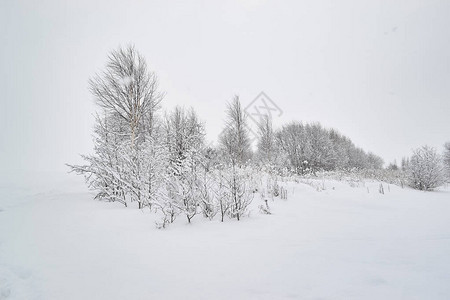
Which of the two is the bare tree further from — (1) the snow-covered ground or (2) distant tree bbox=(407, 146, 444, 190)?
(2) distant tree bbox=(407, 146, 444, 190)

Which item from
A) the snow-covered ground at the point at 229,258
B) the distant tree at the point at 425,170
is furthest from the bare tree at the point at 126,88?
the distant tree at the point at 425,170

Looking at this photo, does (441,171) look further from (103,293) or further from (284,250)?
(103,293)

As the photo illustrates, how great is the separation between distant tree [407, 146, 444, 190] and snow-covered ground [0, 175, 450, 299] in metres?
7.59

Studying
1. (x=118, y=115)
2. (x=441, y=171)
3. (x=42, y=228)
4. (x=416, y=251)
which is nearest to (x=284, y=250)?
(x=416, y=251)

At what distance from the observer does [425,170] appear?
9531 millimetres

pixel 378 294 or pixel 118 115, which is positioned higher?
pixel 118 115

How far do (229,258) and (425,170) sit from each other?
12451 mm

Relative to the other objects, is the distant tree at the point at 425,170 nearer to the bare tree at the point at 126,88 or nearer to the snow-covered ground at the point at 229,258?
the snow-covered ground at the point at 229,258

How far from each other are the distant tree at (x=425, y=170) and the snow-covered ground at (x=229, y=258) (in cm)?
759

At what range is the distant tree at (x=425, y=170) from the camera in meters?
9.31

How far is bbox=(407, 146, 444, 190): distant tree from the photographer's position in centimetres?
931

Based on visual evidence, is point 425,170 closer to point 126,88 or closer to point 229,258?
point 229,258

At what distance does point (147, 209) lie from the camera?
4.95 metres

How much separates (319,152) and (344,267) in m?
22.7
